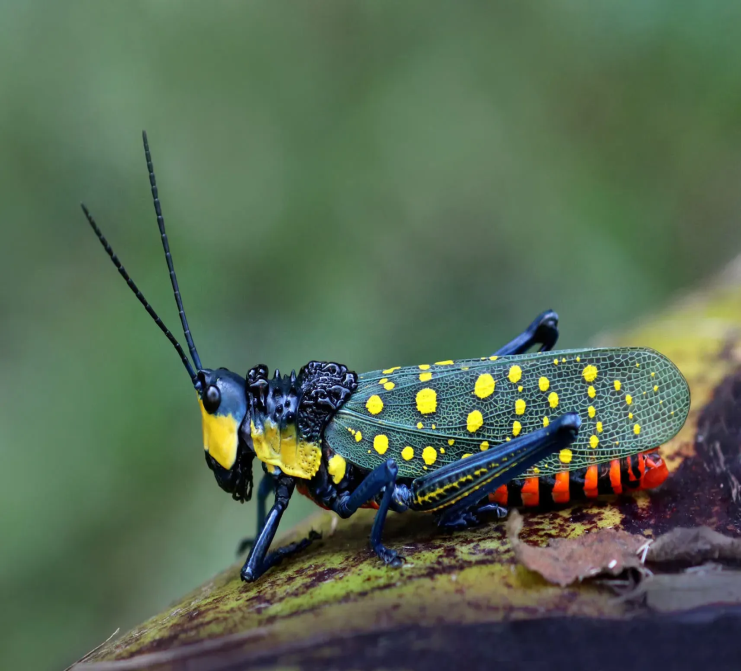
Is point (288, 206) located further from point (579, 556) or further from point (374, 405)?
point (579, 556)

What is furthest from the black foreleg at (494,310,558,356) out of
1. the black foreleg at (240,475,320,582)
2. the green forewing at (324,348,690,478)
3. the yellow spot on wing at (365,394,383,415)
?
the black foreleg at (240,475,320,582)

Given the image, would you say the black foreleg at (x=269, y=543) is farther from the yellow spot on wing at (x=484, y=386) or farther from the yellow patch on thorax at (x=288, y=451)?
the yellow spot on wing at (x=484, y=386)

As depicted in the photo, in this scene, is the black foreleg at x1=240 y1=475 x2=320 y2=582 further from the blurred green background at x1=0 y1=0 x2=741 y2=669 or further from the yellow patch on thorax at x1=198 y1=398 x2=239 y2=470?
the blurred green background at x1=0 y1=0 x2=741 y2=669

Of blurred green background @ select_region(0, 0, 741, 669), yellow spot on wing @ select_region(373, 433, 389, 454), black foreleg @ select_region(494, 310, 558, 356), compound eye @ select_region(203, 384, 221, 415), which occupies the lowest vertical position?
yellow spot on wing @ select_region(373, 433, 389, 454)

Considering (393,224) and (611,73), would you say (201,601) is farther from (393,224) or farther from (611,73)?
(611,73)

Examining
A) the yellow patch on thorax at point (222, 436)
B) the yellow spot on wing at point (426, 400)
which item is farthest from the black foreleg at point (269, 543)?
the yellow spot on wing at point (426, 400)

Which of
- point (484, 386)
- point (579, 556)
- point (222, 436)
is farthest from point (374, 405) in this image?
point (579, 556)
